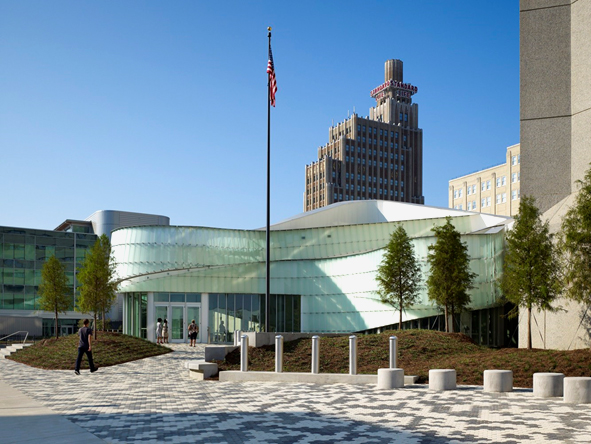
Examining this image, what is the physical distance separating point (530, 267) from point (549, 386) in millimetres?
7988

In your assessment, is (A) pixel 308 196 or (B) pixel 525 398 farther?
(A) pixel 308 196

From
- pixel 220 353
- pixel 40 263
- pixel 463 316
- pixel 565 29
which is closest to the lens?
pixel 220 353

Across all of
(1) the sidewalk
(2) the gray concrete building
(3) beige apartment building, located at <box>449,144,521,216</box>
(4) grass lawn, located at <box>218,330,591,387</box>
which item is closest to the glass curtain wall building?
(4) grass lawn, located at <box>218,330,591,387</box>

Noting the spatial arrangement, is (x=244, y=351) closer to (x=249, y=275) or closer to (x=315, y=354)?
(x=315, y=354)

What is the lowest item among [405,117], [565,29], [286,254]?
[286,254]

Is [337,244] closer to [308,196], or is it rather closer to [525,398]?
[525,398]

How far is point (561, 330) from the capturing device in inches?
958

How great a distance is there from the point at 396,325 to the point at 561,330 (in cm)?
1559

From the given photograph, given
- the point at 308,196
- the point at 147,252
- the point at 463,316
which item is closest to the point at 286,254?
the point at 147,252

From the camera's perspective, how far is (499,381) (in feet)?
53.0

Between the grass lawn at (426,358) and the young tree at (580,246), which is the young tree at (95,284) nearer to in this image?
the grass lawn at (426,358)

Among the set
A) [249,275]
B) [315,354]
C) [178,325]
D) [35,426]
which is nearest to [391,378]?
[315,354]

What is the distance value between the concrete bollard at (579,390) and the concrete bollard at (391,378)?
445cm

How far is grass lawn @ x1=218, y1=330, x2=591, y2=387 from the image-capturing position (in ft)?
59.6
